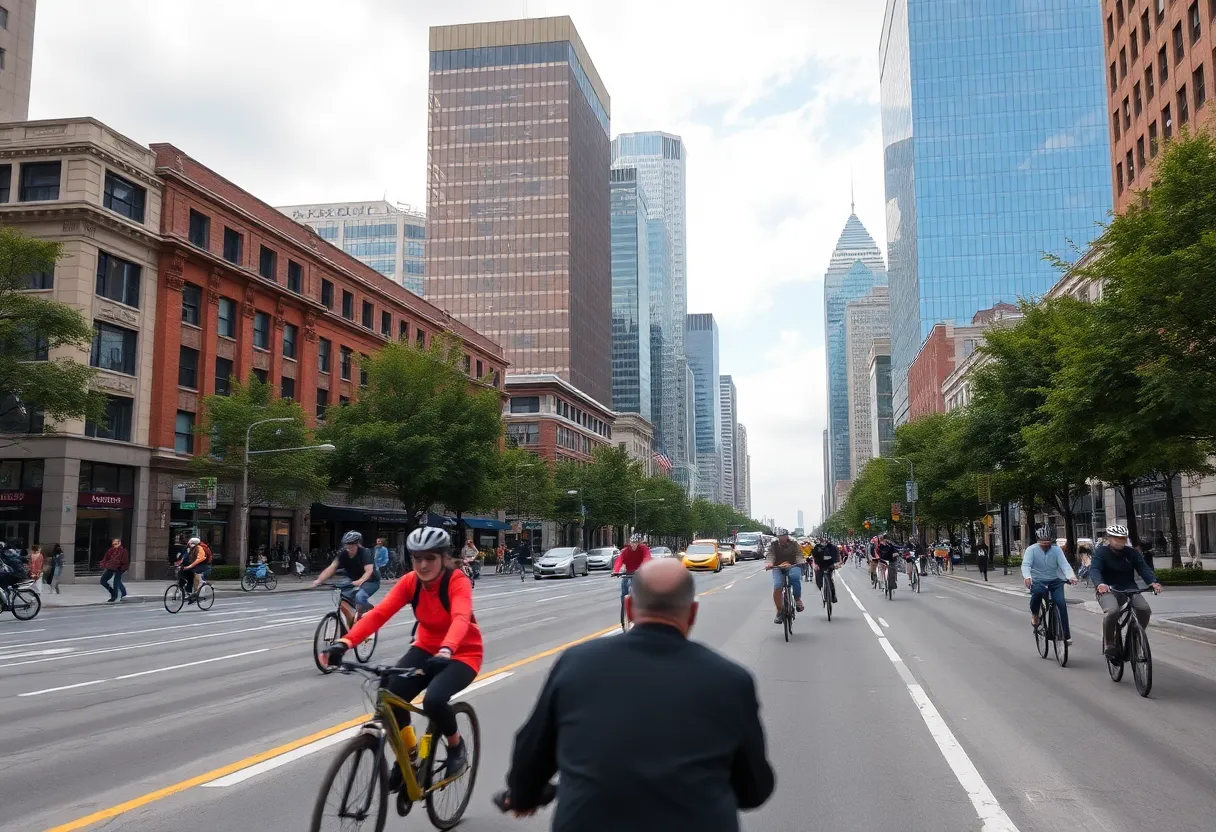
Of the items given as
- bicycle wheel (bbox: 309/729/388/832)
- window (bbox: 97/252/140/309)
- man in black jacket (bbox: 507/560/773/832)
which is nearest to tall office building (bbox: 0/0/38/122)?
window (bbox: 97/252/140/309)

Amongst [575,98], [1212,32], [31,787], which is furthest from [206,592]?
[575,98]

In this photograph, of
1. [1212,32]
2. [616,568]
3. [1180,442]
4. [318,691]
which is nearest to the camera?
[318,691]

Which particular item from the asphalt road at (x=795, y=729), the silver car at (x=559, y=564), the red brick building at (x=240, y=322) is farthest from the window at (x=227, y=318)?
the asphalt road at (x=795, y=729)

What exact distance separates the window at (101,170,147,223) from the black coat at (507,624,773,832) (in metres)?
42.8

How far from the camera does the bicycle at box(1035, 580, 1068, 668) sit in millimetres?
13109

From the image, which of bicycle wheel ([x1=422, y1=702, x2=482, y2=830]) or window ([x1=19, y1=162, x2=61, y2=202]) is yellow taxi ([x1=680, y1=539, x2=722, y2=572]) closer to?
window ([x1=19, y1=162, x2=61, y2=202])

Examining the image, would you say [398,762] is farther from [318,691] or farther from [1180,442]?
[1180,442]

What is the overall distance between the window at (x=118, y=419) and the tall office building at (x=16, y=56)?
2531 centimetres

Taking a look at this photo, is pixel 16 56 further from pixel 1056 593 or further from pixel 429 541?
pixel 429 541

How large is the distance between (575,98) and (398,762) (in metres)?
129

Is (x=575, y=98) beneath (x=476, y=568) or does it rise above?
above

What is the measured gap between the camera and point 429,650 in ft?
19.7

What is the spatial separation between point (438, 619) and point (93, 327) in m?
35.1

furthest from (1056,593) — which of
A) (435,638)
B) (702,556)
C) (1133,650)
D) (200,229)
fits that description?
(200,229)
